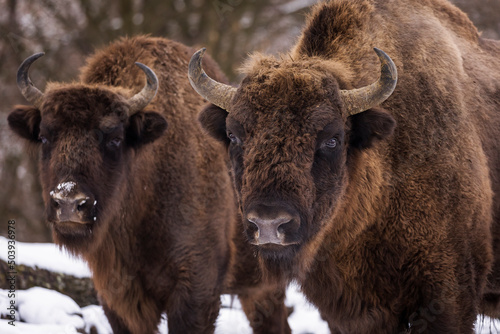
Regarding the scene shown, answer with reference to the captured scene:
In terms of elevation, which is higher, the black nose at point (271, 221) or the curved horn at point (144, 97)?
the black nose at point (271, 221)

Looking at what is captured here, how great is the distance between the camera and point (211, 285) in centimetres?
605

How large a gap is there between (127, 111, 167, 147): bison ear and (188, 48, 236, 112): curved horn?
1.44 m

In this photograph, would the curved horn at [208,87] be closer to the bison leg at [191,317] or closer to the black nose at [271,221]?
the black nose at [271,221]

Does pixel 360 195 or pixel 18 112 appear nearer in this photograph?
pixel 360 195

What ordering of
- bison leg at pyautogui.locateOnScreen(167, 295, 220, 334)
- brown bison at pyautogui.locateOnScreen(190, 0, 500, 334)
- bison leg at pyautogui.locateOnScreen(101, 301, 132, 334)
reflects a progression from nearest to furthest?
brown bison at pyautogui.locateOnScreen(190, 0, 500, 334)
bison leg at pyautogui.locateOnScreen(167, 295, 220, 334)
bison leg at pyautogui.locateOnScreen(101, 301, 132, 334)

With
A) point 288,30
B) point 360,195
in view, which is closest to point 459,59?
point 360,195

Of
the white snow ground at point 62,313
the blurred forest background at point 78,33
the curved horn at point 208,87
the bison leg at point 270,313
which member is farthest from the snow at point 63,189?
the blurred forest background at point 78,33

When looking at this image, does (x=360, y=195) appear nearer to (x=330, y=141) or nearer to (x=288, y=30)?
(x=330, y=141)

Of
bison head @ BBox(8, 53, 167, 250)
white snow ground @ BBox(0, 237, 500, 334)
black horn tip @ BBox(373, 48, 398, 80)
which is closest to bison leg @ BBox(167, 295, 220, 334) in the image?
white snow ground @ BBox(0, 237, 500, 334)

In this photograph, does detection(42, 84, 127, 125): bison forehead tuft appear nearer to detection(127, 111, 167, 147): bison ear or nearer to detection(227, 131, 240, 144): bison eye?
detection(127, 111, 167, 147): bison ear

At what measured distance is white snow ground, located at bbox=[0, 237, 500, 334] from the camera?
609cm

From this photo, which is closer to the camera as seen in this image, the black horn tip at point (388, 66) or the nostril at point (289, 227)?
the nostril at point (289, 227)

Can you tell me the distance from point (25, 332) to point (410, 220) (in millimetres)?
3428

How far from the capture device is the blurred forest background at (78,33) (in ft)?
49.2
